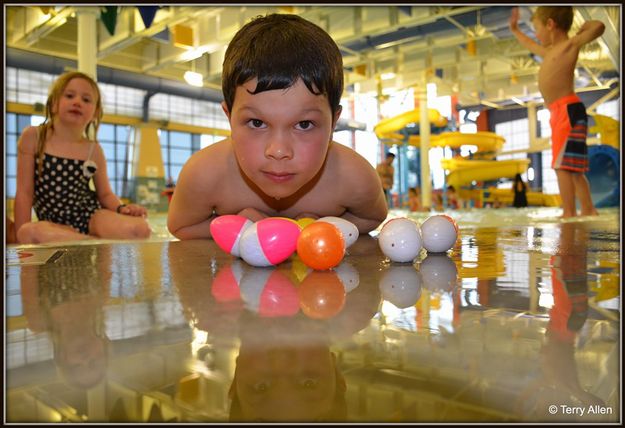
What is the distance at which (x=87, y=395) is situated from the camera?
370 mm

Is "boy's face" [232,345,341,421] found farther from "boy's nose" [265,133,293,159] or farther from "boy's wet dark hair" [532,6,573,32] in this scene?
"boy's wet dark hair" [532,6,573,32]

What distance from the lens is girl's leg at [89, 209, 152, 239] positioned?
7.70ft

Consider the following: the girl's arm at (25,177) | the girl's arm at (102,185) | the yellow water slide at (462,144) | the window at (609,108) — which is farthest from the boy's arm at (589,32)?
the window at (609,108)

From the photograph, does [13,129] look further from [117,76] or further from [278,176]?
[278,176]

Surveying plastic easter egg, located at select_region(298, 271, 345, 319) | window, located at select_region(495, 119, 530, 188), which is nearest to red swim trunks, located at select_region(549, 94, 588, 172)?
plastic easter egg, located at select_region(298, 271, 345, 319)

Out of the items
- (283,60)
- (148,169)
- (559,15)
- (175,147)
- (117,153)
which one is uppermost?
(175,147)

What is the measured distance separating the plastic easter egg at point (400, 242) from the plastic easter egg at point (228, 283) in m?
0.33

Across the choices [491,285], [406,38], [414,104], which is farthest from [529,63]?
[491,285]

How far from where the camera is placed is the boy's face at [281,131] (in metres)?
1.17

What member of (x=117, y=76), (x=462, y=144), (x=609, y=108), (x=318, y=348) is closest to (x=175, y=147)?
(x=117, y=76)

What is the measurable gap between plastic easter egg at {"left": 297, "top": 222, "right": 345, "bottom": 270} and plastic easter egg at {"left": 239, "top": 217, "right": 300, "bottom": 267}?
0.16 feet

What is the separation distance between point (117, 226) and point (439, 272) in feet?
6.35

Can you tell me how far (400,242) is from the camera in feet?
3.51

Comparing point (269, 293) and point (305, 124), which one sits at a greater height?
point (305, 124)
